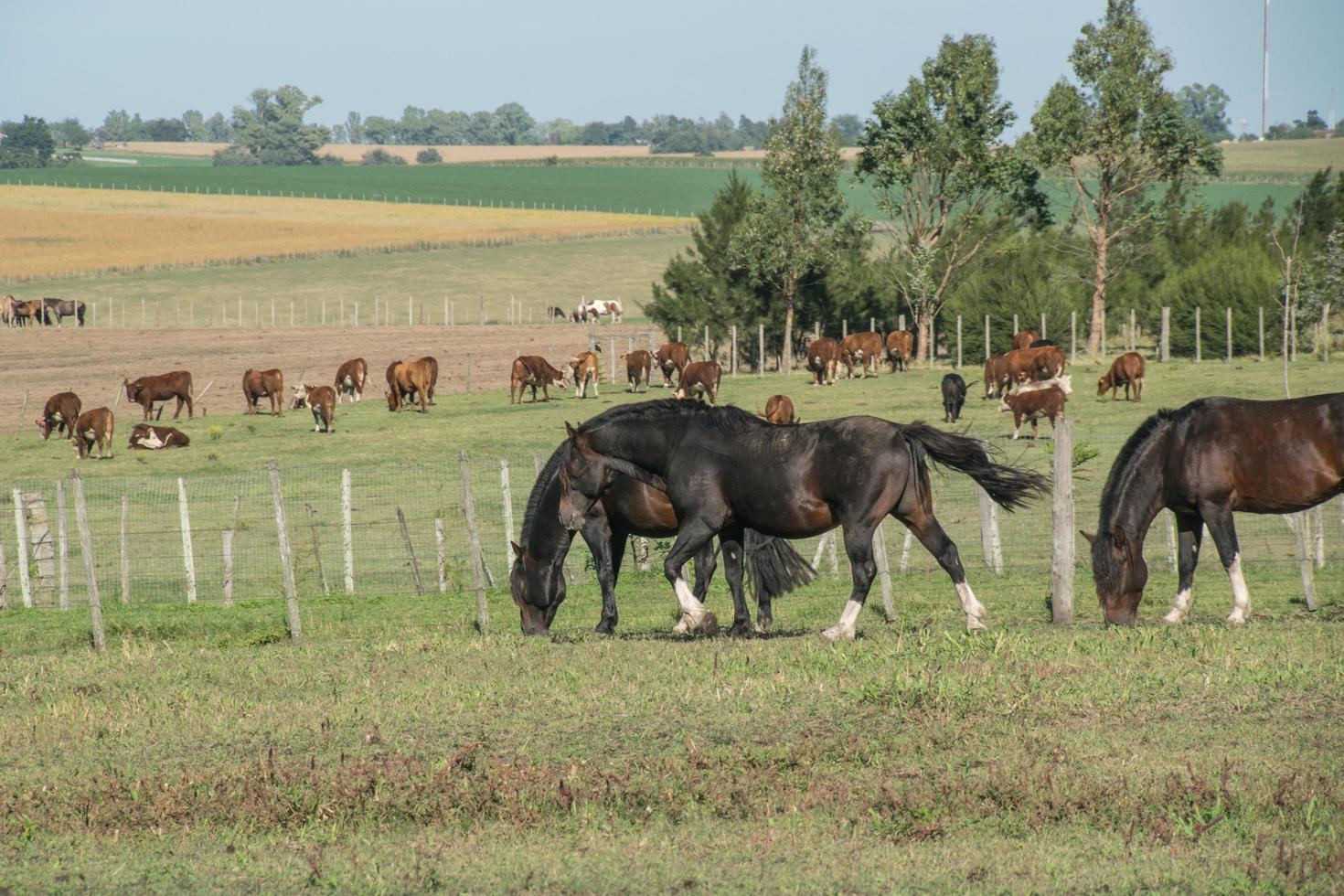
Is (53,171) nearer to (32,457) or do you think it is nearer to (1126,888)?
(32,457)

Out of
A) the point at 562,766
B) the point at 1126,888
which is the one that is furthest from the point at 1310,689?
the point at 562,766

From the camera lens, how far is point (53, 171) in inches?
5891

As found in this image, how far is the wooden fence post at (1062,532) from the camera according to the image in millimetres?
12828

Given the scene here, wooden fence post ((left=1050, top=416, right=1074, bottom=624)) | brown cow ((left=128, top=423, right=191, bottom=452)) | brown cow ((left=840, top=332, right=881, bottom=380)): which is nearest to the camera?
wooden fence post ((left=1050, top=416, right=1074, bottom=624))

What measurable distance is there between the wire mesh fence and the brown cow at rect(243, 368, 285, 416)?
12254 mm

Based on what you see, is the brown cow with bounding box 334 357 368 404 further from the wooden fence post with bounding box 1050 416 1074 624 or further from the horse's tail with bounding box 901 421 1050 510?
the horse's tail with bounding box 901 421 1050 510

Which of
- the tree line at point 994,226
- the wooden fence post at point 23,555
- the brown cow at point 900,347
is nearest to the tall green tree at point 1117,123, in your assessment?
the tree line at point 994,226

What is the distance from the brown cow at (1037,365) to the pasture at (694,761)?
2509cm

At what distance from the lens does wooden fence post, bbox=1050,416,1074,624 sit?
1283 centimetres

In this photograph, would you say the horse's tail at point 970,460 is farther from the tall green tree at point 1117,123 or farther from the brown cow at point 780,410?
the tall green tree at point 1117,123

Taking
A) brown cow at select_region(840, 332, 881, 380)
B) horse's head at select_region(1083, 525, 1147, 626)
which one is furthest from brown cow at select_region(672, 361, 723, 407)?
horse's head at select_region(1083, 525, 1147, 626)

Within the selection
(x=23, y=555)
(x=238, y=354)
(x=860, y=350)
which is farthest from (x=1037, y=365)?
(x=238, y=354)

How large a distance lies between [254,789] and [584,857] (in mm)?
2161

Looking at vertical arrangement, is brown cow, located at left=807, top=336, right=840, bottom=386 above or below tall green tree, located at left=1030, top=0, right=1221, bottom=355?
below
